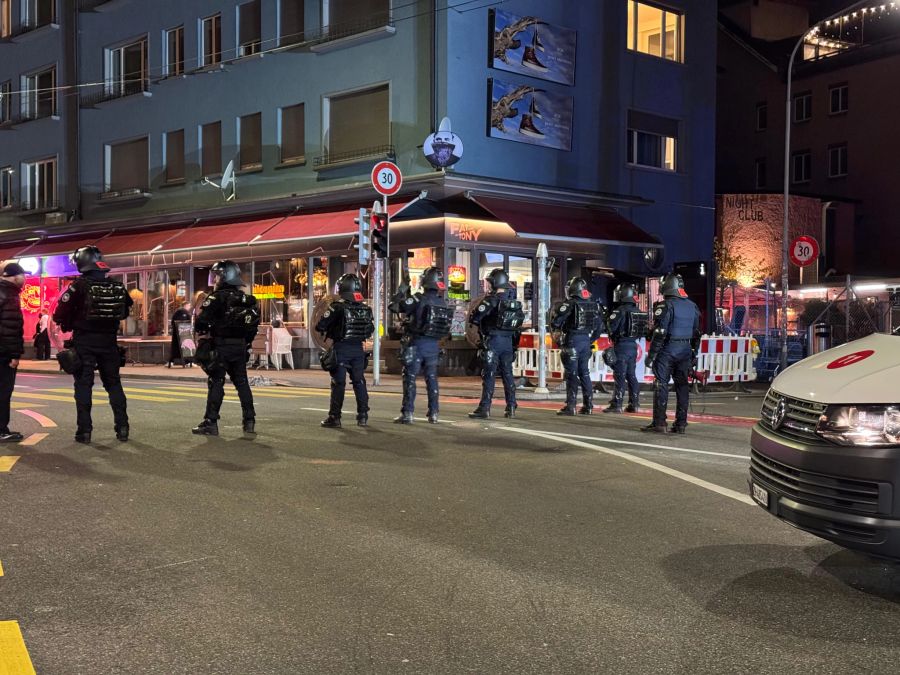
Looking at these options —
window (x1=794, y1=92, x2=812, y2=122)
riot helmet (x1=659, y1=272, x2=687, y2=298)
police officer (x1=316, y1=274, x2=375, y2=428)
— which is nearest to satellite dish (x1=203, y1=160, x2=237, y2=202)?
police officer (x1=316, y1=274, x2=375, y2=428)

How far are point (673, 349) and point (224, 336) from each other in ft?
17.4

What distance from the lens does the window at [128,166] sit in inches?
1131

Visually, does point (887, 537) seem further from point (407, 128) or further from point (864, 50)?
point (864, 50)

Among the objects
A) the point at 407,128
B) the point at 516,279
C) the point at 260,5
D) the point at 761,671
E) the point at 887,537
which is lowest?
the point at 761,671

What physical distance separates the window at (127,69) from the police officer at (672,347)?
72.8ft

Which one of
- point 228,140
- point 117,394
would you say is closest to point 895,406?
point 117,394

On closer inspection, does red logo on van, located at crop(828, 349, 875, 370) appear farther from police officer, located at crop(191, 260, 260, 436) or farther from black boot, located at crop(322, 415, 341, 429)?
black boot, located at crop(322, 415, 341, 429)

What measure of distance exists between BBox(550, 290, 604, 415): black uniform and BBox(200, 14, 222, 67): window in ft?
53.9

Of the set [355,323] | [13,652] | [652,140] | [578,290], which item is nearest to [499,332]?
[578,290]

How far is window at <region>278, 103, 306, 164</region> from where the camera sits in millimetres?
24078

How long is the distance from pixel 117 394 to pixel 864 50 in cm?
3603

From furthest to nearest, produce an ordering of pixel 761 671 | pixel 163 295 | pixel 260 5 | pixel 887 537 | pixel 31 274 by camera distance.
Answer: pixel 31 274
pixel 163 295
pixel 260 5
pixel 887 537
pixel 761 671

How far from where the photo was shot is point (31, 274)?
31.0m

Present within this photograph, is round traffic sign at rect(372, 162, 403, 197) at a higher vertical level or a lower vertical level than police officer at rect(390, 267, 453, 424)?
higher
